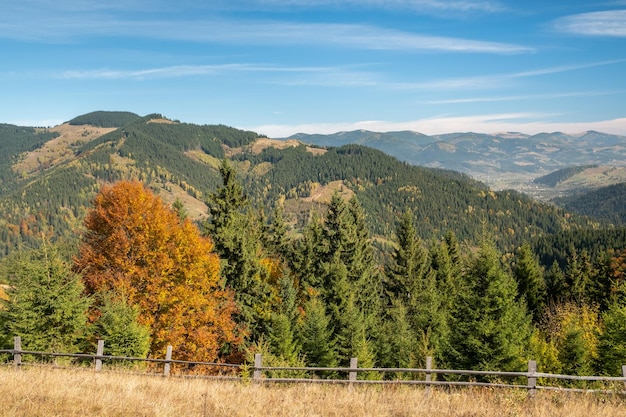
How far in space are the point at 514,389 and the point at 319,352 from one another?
18.7m

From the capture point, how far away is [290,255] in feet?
180

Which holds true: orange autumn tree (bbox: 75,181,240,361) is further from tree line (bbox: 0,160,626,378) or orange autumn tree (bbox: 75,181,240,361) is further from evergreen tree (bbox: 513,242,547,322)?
evergreen tree (bbox: 513,242,547,322)

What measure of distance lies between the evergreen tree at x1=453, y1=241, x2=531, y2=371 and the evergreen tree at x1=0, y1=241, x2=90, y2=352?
918 inches

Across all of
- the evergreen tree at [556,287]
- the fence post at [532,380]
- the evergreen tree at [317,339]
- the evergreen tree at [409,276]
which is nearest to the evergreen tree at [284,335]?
→ the evergreen tree at [317,339]

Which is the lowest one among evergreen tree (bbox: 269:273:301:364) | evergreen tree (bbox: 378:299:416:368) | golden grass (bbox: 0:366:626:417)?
evergreen tree (bbox: 378:299:416:368)

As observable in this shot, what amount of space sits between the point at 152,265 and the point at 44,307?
6.53m

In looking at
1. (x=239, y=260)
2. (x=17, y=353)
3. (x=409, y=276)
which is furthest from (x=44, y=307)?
(x=409, y=276)

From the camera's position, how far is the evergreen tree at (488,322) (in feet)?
86.4

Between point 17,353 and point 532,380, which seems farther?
point 17,353

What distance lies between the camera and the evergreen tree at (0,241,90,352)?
23.4 meters

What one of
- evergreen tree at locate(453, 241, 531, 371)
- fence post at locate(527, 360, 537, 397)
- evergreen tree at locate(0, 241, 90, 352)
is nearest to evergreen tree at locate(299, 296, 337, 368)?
evergreen tree at locate(453, 241, 531, 371)

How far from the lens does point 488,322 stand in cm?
2669

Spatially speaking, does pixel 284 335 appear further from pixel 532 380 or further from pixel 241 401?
pixel 532 380

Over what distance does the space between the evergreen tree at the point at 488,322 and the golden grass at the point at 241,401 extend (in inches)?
448
